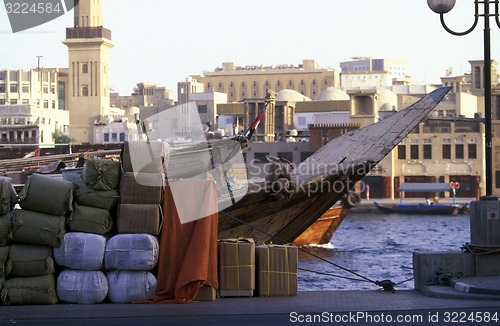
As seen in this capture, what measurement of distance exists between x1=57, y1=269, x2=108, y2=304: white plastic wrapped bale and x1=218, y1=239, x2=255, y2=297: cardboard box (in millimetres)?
1860

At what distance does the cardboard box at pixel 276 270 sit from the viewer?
1575 cm

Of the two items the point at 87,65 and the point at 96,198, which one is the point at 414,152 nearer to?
the point at 87,65

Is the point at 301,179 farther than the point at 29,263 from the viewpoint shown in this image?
Yes

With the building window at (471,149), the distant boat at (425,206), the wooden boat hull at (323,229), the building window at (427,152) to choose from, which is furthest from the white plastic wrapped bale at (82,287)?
the building window at (427,152)

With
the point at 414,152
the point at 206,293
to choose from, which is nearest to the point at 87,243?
the point at 206,293

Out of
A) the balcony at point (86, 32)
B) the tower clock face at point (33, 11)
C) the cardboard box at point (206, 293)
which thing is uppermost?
the balcony at point (86, 32)

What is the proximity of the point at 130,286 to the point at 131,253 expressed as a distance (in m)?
0.51

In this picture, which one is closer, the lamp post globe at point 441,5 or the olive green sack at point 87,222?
the olive green sack at point 87,222

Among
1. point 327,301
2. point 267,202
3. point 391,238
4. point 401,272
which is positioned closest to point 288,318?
point 327,301

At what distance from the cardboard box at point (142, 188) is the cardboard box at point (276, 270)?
1.84 meters

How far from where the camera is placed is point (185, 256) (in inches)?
602

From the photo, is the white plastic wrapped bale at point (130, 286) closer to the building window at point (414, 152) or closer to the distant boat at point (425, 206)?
the distant boat at point (425, 206)

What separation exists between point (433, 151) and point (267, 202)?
91514mm

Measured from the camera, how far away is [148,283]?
1537 cm
